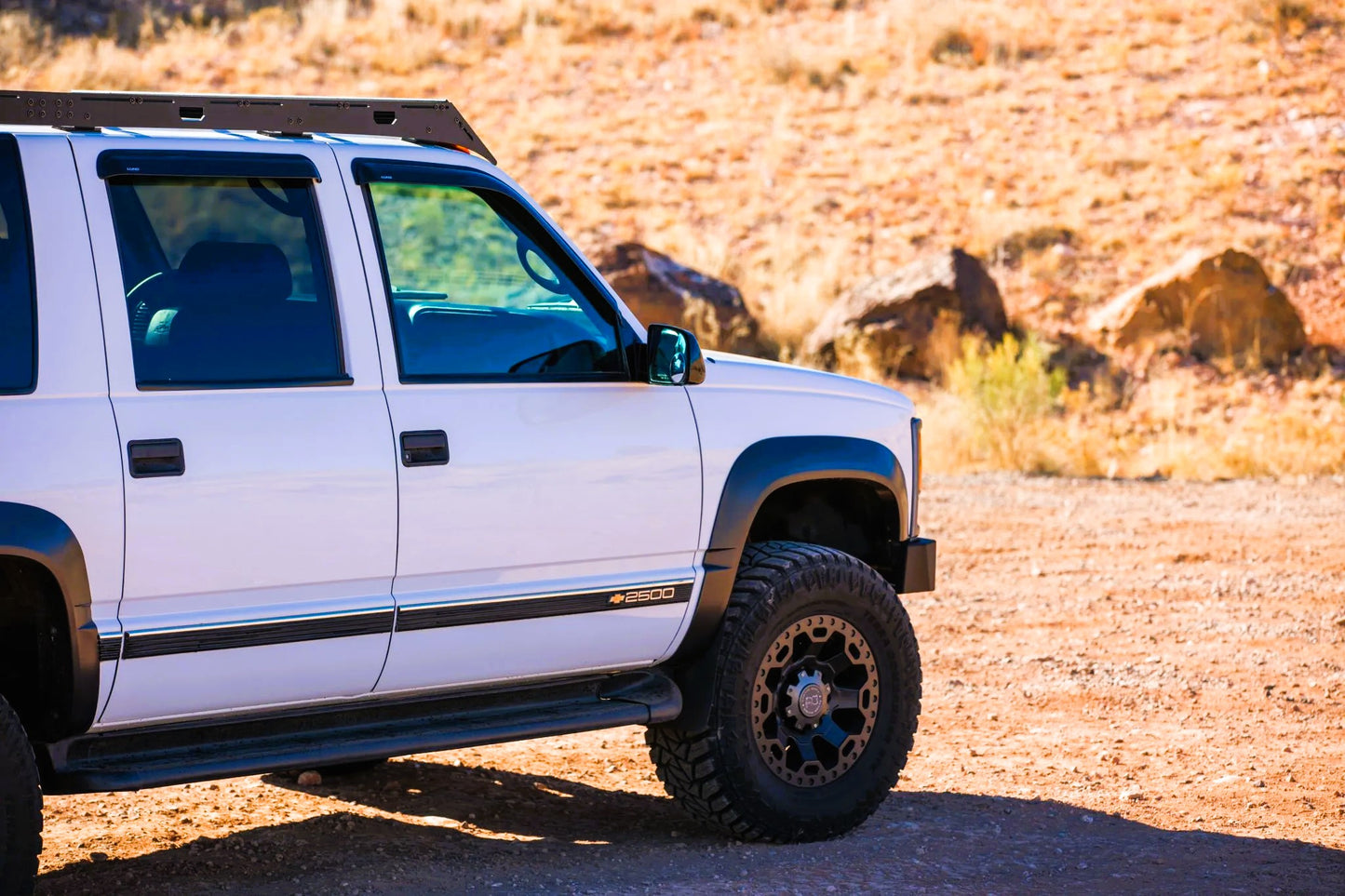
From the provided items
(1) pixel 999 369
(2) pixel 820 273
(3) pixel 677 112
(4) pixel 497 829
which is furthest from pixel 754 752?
(3) pixel 677 112

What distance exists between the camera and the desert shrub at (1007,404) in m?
15.4

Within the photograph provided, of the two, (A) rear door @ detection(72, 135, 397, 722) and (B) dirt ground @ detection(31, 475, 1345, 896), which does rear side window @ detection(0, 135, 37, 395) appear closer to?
(A) rear door @ detection(72, 135, 397, 722)

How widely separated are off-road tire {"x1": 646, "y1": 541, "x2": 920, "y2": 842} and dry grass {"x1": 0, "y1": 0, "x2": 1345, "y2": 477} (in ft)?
34.8

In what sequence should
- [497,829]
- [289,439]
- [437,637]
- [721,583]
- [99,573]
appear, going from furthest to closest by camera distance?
[497,829]
[721,583]
[437,637]
[289,439]
[99,573]

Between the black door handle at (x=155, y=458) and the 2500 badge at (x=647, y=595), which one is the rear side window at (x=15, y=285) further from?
the 2500 badge at (x=647, y=595)

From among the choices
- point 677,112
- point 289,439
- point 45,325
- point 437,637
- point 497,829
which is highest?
point 677,112

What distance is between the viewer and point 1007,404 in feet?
53.3

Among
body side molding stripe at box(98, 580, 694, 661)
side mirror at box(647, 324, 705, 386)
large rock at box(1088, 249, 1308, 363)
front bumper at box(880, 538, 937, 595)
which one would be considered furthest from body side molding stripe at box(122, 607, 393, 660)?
large rock at box(1088, 249, 1308, 363)

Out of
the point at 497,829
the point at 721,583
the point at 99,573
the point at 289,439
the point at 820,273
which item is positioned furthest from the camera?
the point at 820,273

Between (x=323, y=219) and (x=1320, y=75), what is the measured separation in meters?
26.9

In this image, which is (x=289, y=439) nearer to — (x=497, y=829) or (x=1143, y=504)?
(x=497, y=829)

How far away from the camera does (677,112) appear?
99.3 feet

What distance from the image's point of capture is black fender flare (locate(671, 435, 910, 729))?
554cm

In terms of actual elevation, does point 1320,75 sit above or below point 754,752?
above
